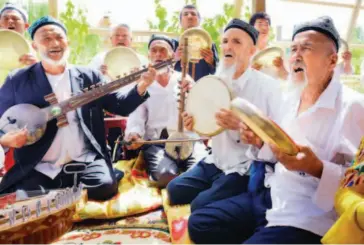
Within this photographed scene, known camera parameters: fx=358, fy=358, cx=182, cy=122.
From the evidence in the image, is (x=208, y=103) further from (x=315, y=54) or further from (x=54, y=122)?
(x=54, y=122)

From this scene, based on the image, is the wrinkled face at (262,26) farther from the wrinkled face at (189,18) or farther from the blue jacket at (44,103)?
the blue jacket at (44,103)

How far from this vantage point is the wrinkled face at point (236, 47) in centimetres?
260

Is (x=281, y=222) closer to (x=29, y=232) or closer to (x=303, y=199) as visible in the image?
(x=303, y=199)

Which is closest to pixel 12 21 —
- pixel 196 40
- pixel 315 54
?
pixel 196 40

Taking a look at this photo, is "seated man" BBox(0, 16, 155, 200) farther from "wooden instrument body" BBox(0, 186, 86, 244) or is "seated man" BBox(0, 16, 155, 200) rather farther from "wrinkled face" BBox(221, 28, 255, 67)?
"wooden instrument body" BBox(0, 186, 86, 244)

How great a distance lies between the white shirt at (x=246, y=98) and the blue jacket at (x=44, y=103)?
0.90 m

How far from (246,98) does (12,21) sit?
3.06m

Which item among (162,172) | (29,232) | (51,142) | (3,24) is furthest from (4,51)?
(29,232)

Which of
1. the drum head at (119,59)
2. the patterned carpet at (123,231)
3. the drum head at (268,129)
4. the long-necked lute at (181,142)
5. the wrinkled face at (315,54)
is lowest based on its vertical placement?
the patterned carpet at (123,231)

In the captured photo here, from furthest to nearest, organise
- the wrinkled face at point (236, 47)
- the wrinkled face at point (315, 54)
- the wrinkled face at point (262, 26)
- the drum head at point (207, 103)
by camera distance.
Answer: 1. the wrinkled face at point (262, 26)
2. the wrinkled face at point (236, 47)
3. the drum head at point (207, 103)
4. the wrinkled face at point (315, 54)

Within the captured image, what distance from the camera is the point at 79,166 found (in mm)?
3008

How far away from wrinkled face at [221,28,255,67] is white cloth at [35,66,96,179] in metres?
1.35

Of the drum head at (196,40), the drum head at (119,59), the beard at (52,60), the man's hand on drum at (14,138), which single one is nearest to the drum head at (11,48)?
the beard at (52,60)

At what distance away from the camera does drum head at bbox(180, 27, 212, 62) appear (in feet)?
10.4
